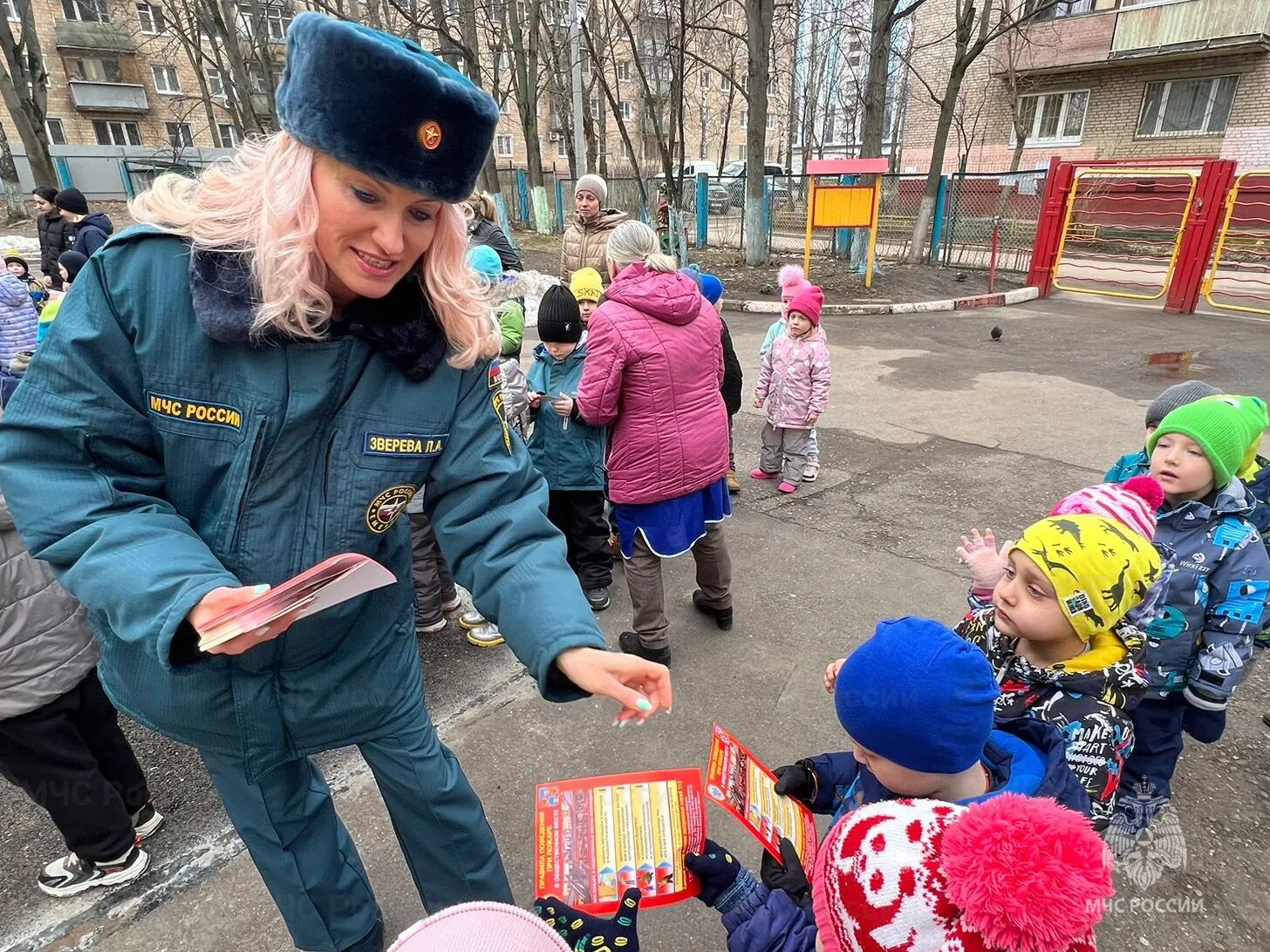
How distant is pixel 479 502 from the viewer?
148 cm

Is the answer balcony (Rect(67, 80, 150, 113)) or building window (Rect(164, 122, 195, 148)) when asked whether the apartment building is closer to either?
building window (Rect(164, 122, 195, 148))

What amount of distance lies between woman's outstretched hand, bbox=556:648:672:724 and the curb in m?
10.5

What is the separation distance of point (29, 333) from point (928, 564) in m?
6.28

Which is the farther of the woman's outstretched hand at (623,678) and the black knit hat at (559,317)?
the black knit hat at (559,317)

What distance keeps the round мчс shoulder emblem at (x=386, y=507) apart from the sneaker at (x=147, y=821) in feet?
5.42

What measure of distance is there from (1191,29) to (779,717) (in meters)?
24.1

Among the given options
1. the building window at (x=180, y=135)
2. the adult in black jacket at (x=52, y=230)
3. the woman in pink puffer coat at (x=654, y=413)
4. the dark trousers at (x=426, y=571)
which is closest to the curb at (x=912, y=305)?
the woman in pink puffer coat at (x=654, y=413)

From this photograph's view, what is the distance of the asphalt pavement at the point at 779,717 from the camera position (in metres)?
2.04

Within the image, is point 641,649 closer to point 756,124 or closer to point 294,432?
point 294,432

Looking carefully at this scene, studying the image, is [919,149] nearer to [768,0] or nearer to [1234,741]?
[768,0]

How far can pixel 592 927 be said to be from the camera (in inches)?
53.6

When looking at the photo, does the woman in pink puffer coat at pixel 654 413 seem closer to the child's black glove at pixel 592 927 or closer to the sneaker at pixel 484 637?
the sneaker at pixel 484 637

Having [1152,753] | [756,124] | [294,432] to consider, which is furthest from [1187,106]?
[294,432]

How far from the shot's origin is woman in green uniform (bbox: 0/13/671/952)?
3.84 feet
